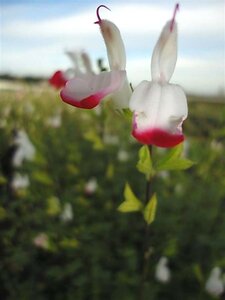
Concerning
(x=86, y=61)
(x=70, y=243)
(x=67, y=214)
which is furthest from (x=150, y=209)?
(x=67, y=214)

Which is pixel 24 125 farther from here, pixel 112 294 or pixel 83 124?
pixel 112 294

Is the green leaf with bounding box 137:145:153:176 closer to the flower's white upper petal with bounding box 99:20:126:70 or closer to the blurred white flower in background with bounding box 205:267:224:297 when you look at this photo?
the flower's white upper petal with bounding box 99:20:126:70

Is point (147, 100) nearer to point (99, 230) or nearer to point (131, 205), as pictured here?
point (131, 205)

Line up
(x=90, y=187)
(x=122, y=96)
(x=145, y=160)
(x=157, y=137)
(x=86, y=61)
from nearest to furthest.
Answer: (x=157, y=137) < (x=122, y=96) < (x=145, y=160) < (x=86, y=61) < (x=90, y=187)

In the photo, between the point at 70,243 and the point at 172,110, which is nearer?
the point at 172,110

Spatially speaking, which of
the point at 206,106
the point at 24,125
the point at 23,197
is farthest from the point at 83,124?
the point at 206,106
